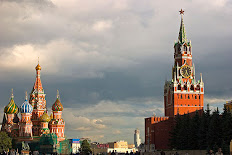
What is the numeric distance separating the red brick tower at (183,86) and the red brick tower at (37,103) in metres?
33.7

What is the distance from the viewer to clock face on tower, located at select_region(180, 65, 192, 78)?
120713mm

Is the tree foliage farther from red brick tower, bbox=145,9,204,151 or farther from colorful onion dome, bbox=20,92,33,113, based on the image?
colorful onion dome, bbox=20,92,33,113

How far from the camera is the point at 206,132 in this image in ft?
206

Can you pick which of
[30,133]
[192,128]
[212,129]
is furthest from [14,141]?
[212,129]

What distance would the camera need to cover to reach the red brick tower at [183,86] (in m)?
117

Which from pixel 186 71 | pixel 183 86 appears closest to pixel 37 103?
pixel 183 86

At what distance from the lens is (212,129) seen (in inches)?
2406

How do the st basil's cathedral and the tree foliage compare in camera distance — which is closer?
the tree foliage

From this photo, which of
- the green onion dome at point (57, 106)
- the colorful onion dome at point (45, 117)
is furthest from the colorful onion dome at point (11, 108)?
the green onion dome at point (57, 106)

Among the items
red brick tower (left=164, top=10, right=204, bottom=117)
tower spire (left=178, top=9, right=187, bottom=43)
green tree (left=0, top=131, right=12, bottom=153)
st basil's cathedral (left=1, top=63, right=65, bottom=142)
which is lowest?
green tree (left=0, top=131, right=12, bottom=153)

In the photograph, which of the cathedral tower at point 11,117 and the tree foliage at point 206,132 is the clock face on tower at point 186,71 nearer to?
the cathedral tower at point 11,117

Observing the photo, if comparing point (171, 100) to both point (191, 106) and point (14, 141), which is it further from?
point (14, 141)

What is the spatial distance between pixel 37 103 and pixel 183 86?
38.8m

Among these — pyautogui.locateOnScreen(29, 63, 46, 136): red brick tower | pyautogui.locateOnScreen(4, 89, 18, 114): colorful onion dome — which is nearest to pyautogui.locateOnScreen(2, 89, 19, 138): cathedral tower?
pyautogui.locateOnScreen(4, 89, 18, 114): colorful onion dome
